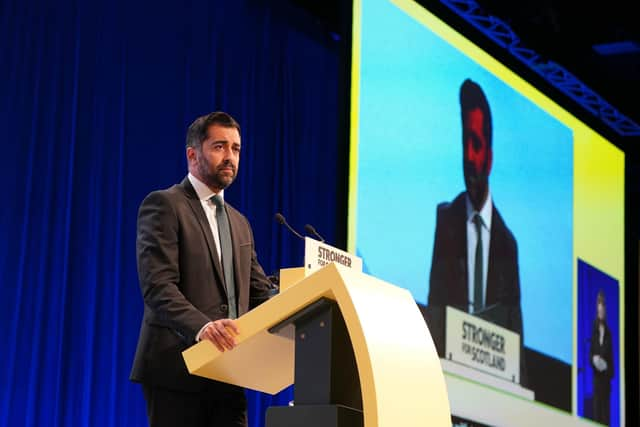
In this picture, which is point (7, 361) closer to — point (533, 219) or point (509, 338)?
point (509, 338)

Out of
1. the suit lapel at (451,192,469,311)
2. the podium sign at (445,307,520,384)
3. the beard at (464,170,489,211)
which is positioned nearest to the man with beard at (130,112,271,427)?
the podium sign at (445,307,520,384)

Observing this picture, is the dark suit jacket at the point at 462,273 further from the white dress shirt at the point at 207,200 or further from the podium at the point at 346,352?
the podium at the point at 346,352

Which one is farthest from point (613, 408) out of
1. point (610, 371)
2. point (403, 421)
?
point (403, 421)

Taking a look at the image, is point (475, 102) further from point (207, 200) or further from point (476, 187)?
point (207, 200)

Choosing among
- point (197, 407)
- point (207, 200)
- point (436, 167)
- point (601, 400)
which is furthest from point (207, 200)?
point (601, 400)

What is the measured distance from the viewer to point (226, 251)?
94.9 inches

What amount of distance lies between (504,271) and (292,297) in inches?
129

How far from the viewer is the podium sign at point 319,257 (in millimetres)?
1896

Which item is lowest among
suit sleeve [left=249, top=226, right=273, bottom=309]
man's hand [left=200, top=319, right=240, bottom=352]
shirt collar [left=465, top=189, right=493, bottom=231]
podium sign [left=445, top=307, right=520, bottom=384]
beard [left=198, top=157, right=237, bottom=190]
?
man's hand [left=200, top=319, right=240, bottom=352]

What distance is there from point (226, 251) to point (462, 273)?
2260mm

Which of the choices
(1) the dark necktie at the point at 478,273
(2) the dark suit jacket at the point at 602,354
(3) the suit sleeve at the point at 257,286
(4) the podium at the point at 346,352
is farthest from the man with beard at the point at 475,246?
(4) the podium at the point at 346,352

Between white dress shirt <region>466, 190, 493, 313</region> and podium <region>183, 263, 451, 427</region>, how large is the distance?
2780 mm

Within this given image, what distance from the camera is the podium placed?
1586 mm

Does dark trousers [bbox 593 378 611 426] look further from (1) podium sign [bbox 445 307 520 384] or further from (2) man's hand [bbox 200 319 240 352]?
(2) man's hand [bbox 200 319 240 352]
